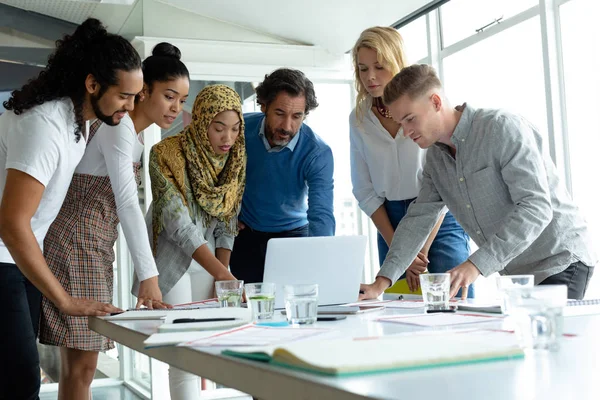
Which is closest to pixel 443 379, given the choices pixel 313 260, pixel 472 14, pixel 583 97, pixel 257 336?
pixel 257 336

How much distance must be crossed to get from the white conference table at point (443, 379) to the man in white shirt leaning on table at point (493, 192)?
937mm

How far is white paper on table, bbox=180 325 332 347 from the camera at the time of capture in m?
0.99

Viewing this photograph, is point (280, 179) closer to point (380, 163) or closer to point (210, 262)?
point (380, 163)

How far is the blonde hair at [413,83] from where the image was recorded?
2.08 metres

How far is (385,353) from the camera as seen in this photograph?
2.56 ft

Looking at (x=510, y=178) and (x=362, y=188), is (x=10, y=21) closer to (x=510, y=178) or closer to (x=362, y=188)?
(x=362, y=188)

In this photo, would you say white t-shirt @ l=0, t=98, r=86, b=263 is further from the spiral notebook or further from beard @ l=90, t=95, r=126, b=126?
the spiral notebook

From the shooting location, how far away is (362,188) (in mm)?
2703

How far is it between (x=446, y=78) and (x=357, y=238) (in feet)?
8.68

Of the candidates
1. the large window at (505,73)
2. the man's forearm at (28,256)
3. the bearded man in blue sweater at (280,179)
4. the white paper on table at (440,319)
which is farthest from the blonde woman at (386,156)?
the man's forearm at (28,256)

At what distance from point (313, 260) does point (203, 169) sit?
944mm

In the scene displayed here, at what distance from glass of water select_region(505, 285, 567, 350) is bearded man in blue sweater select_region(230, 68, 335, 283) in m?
1.71

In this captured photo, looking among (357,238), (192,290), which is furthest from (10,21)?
(357,238)

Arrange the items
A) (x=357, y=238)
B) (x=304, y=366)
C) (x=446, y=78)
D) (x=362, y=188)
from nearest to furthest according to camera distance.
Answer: (x=304, y=366)
(x=357, y=238)
(x=362, y=188)
(x=446, y=78)
